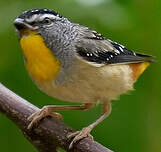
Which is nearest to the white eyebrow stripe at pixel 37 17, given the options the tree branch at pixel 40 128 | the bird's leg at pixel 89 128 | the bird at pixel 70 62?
the bird at pixel 70 62

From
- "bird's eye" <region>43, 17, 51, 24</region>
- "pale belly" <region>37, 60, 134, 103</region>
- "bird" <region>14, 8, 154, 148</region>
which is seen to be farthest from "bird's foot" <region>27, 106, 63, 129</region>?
"bird's eye" <region>43, 17, 51, 24</region>

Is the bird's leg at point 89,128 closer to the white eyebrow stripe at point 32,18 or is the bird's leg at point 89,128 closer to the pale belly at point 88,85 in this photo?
the pale belly at point 88,85

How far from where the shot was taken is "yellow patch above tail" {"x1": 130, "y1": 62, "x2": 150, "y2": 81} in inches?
155

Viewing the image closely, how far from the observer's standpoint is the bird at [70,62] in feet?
11.1

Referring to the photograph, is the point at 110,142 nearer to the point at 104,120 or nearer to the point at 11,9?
the point at 104,120

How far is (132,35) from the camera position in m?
3.95

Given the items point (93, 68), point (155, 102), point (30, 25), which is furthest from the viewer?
point (155, 102)

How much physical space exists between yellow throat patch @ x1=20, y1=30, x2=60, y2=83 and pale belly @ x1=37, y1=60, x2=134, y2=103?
0.05m

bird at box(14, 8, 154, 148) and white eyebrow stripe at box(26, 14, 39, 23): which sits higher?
white eyebrow stripe at box(26, 14, 39, 23)

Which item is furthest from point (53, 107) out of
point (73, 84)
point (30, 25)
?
point (30, 25)

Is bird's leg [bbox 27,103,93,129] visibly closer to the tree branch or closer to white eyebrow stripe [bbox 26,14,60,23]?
the tree branch

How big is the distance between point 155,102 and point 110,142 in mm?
361

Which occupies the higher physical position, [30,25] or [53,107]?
[30,25]

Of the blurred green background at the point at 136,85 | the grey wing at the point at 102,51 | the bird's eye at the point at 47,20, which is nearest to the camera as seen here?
the bird's eye at the point at 47,20
